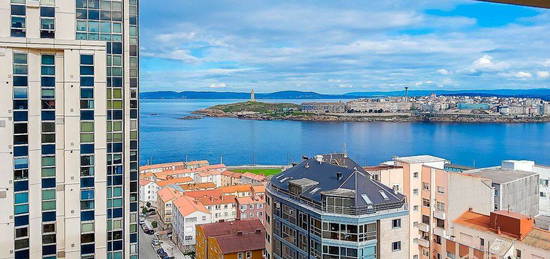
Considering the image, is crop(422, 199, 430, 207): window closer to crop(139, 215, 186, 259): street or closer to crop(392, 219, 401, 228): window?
crop(392, 219, 401, 228): window

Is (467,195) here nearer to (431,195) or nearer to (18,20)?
(431,195)

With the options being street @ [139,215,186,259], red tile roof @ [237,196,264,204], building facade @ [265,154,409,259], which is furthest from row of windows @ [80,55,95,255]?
red tile roof @ [237,196,264,204]

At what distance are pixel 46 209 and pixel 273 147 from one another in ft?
72.6

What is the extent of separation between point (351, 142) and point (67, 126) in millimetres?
22956

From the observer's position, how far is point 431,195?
507 cm

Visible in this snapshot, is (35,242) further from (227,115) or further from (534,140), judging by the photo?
(227,115)

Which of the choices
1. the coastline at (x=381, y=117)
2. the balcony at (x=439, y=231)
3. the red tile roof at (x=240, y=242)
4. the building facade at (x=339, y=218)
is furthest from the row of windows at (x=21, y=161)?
the coastline at (x=381, y=117)

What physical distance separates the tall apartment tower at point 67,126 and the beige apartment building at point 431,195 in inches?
118

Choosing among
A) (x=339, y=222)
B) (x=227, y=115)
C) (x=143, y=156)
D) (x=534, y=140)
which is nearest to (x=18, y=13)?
(x=339, y=222)

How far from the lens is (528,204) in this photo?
5.99 metres

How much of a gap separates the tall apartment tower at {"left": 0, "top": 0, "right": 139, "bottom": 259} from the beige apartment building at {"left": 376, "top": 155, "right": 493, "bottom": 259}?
2995 mm

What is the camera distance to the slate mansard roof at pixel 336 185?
383cm

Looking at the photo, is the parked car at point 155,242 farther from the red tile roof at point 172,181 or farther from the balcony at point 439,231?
the balcony at point 439,231

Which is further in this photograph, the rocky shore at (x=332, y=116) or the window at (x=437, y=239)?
the rocky shore at (x=332, y=116)
